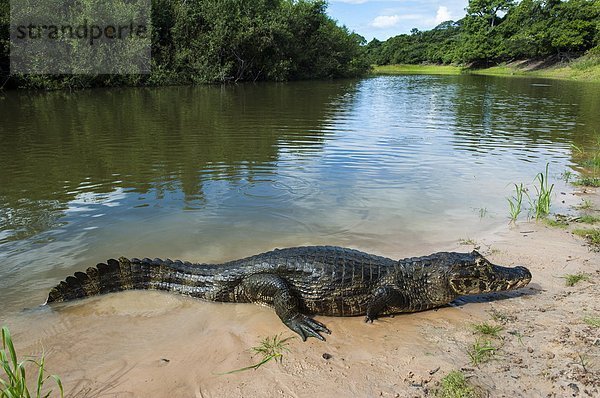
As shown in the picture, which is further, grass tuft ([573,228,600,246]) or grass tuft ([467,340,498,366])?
grass tuft ([573,228,600,246])

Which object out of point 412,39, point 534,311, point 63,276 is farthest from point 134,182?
point 412,39

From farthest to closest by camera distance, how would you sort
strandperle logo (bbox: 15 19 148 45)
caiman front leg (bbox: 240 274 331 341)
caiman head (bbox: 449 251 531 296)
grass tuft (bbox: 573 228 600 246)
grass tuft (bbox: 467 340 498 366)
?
strandperle logo (bbox: 15 19 148 45) → grass tuft (bbox: 573 228 600 246) → caiman head (bbox: 449 251 531 296) → caiman front leg (bbox: 240 274 331 341) → grass tuft (bbox: 467 340 498 366)

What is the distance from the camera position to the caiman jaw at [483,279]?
13.5ft

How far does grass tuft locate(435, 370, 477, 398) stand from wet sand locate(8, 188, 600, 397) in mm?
75

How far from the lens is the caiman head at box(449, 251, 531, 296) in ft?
13.5

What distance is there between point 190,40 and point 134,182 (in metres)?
31.6

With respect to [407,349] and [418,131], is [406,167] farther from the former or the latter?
[407,349]

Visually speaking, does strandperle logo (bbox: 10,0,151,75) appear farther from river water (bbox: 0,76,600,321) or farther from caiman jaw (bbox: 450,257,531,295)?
caiman jaw (bbox: 450,257,531,295)

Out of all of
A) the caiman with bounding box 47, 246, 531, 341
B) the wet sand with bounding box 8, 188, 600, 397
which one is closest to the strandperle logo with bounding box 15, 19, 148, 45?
the caiman with bounding box 47, 246, 531, 341

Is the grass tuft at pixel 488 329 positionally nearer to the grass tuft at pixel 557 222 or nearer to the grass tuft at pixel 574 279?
the grass tuft at pixel 574 279

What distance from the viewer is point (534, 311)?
3924mm

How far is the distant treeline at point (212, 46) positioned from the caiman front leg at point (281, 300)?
94.9ft

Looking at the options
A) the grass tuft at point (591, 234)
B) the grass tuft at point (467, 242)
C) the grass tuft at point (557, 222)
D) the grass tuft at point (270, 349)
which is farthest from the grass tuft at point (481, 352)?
the grass tuft at point (557, 222)

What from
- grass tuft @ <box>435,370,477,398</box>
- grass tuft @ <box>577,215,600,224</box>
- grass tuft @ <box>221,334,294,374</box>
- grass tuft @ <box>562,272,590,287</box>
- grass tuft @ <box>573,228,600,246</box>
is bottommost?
grass tuft @ <box>221,334,294,374</box>
